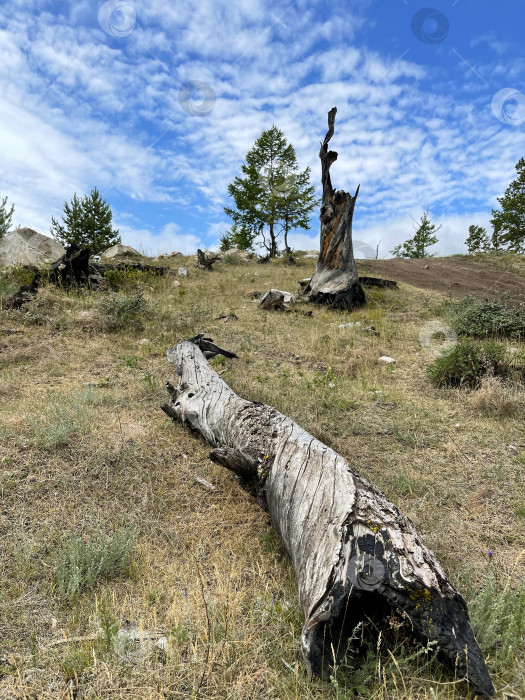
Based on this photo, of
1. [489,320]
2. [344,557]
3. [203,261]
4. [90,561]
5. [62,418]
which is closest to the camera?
[344,557]

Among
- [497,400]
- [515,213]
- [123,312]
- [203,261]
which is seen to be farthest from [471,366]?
[515,213]

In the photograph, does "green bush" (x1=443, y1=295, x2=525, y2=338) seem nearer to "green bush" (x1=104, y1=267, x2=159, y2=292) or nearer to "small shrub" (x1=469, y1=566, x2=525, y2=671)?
"small shrub" (x1=469, y1=566, x2=525, y2=671)

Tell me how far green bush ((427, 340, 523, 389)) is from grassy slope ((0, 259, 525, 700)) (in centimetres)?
42

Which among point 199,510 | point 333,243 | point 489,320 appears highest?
point 333,243

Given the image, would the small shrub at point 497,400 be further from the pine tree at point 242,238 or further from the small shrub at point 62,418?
the pine tree at point 242,238

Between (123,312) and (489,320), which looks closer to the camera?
(489,320)

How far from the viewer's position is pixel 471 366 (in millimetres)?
6066

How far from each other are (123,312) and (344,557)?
8.02 metres

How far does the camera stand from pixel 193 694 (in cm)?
175

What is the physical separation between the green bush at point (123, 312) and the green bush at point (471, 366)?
6.26 meters

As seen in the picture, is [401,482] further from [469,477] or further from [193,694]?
[193,694]

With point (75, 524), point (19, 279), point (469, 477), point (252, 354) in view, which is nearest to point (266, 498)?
point (75, 524)

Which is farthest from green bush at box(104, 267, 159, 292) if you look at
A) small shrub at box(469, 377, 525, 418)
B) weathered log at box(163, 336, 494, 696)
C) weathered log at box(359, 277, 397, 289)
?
weathered log at box(163, 336, 494, 696)

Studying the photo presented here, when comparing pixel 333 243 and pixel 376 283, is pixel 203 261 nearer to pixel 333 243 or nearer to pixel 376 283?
pixel 333 243
